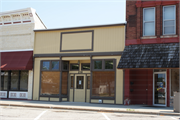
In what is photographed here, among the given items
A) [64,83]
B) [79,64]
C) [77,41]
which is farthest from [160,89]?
[64,83]

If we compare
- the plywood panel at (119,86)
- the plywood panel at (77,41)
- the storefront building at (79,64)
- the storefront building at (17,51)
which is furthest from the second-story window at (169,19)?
the storefront building at (17,51)

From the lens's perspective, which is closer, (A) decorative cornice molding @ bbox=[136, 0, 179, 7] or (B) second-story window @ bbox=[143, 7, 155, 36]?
(A) decorative cornice molding @ bbox=[136, 0, 179, 7]

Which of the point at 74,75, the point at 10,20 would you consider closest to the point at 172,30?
the point at 74,75

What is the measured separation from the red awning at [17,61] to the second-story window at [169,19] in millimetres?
10244

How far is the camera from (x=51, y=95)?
17219 millimetres

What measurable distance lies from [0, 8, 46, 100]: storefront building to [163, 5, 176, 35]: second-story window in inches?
396

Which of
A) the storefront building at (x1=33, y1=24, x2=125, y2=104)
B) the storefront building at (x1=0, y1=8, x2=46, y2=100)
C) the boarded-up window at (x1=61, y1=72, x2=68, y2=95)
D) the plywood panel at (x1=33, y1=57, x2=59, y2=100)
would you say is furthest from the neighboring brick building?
the storefront building at (x1=0, y1=8, x2=46, y2=100)

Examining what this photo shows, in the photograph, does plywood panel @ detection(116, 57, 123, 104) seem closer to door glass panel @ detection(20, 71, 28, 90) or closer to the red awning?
the red awning

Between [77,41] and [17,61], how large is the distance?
5084 mm

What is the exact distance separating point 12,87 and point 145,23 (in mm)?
11706

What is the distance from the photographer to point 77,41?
16.8 metres

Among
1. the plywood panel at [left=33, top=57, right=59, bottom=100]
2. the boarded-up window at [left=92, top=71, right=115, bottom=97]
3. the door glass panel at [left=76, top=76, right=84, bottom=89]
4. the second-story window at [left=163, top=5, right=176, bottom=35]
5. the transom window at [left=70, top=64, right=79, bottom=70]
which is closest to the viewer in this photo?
the second-story window at [left=163, top=5, right=176, bottom=35]

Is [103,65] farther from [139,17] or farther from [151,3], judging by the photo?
[151,3]

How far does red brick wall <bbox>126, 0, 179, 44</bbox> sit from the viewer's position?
14711 mm
